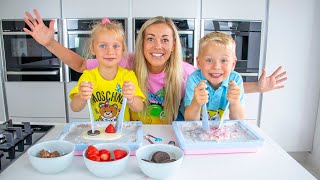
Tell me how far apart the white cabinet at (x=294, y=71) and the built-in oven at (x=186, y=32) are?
25.8 inches

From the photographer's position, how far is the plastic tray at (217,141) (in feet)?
2.76

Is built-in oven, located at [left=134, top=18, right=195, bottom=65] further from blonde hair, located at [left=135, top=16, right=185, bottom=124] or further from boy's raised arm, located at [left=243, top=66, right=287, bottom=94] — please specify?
boy's raised arm, located at [left=243, top=66, right=287, bottom=94]

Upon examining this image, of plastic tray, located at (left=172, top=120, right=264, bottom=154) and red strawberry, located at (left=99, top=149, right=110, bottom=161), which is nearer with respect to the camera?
red strawberry, located at (left=99, top=149, right=110, bottom=161)

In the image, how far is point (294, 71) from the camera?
246 centimetres

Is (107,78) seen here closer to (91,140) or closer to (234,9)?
(91,140)

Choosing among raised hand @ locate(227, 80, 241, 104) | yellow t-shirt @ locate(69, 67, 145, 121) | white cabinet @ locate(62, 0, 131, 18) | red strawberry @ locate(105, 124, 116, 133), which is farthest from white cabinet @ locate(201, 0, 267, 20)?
red strawberry @ locate(105, 124, 116, 133)

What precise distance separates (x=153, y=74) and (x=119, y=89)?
22 centimetres

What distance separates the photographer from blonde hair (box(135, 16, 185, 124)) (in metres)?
1.34

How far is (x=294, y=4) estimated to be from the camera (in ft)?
7.73

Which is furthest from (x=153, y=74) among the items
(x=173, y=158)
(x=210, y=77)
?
(x=173, y=158)

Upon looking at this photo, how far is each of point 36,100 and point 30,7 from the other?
2.60ft

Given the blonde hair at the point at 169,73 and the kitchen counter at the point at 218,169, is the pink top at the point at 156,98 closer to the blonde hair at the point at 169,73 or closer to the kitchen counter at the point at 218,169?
the blonde hair at the point at 169,73

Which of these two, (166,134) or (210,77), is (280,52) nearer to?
(210,77)

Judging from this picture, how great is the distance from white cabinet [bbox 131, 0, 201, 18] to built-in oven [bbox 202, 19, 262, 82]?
14 centimetres
